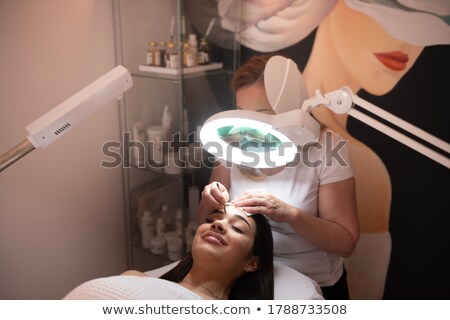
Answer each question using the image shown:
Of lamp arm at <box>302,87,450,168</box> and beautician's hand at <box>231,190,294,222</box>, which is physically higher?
lamp arm at <box>302,87,450,168</box>

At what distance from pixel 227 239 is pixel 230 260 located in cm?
6

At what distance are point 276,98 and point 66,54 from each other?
987mm

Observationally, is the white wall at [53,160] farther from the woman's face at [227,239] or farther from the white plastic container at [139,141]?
the woman's face at [227,239]

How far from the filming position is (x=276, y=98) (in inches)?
31.0

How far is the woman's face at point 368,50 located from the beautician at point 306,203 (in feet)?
1.48

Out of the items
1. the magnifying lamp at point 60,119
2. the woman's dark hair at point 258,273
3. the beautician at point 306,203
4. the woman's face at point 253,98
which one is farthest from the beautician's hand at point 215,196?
the magnifying lamp at point 60,119

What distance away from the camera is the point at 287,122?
0.75m

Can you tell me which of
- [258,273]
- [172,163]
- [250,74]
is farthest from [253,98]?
[172,163]

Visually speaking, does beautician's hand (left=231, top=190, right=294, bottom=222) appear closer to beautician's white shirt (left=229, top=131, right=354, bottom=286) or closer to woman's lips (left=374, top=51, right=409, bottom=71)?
beautician's white shirt (left=229, top=131, right=354, bottom=286)

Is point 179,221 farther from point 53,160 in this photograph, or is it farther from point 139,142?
point 53,160

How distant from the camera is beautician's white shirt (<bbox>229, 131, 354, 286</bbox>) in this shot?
120 cm

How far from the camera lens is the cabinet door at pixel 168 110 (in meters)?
1.62

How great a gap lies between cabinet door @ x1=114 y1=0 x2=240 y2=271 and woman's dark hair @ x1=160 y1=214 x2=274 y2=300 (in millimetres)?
498

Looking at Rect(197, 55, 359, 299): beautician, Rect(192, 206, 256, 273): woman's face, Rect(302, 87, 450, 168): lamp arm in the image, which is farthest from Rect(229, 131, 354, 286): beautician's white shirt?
Rect(302, 87, 450, 168): lamp arm
